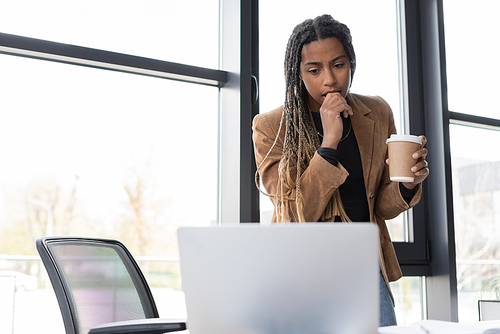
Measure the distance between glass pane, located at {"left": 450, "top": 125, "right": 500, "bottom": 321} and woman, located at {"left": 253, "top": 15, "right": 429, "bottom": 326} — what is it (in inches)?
62.1

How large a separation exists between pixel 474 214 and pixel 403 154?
2028 mm

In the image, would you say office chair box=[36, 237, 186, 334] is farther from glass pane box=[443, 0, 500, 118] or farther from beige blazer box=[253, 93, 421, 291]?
glass pane box=[443, 0, 500, 118]

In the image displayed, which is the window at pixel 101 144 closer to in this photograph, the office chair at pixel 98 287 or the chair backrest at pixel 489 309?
the office chair at pixel 98 287

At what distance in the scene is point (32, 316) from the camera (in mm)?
2096

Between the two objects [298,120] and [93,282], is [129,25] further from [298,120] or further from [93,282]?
[93,282]

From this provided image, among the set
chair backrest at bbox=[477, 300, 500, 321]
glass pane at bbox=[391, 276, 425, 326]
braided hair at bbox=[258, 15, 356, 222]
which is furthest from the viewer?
glass pane at bbox=[391, 276, 425, 326]

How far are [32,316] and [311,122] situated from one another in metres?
1.50

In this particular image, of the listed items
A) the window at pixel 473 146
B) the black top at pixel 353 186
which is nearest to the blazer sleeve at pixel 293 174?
the black top at pixel 353 186

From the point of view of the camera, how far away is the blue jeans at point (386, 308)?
140 cm

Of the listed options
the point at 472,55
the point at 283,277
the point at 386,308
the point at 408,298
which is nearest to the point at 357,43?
the point at 472,55

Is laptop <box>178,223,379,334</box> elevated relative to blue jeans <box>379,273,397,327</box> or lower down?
elevated

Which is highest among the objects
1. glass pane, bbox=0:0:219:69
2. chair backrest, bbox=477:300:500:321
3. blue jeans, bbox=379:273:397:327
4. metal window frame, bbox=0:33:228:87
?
glass pane, bbox=0:0:219:69

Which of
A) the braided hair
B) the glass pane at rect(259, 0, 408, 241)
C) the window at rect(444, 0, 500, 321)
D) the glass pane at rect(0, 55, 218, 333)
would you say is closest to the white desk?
the braided hair

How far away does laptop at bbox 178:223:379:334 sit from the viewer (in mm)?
671
